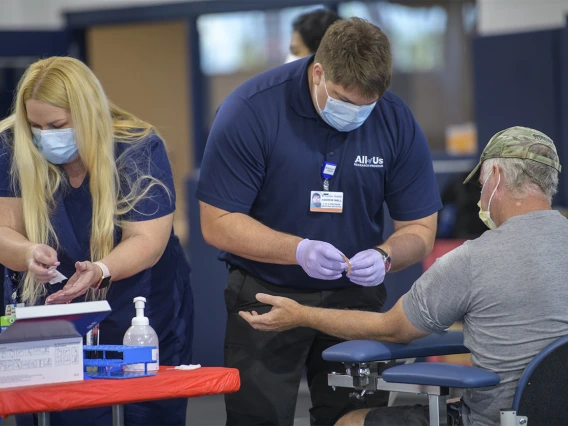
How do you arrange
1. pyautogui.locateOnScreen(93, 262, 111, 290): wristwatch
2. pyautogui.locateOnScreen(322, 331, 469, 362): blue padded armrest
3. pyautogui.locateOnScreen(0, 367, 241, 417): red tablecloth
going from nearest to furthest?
pyautogui.locateOnScreen(0, 367, 241, 417): red tablecloth
pyautogui.locateOnScreen(322, 331, 469, 362): blue padded armrest
pyautogui.locateOnScreen(93, 262, 111, 290): wristwatch

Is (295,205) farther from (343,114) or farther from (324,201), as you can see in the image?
(343,114)

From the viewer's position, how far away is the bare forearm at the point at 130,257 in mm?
2316

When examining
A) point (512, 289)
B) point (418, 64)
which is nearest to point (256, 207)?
point (512, 289)

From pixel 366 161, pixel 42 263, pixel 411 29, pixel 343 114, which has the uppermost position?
pixel 411 29

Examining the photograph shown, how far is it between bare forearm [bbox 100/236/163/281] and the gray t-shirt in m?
0.76

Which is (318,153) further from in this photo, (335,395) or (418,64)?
(418,64)

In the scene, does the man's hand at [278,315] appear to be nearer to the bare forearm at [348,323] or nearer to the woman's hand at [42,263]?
the bare forearm at [348,323]

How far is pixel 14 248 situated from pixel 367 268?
946 mm

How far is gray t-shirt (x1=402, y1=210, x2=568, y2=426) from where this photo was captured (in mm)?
2039

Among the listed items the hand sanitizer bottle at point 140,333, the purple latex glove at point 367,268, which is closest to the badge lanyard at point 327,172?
the purple latex glove at point 367,268

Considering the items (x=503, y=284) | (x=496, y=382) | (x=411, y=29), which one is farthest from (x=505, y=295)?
(x=411, y=29)

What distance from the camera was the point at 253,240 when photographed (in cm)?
249

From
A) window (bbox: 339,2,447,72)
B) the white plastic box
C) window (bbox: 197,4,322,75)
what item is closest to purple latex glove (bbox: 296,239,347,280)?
the white plastic box

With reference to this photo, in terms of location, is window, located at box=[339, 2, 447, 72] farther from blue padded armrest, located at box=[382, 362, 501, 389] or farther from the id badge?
blue padded armrest, located at box=[382, 362, 501, 389]
